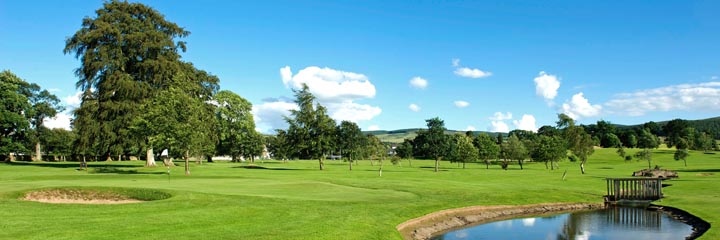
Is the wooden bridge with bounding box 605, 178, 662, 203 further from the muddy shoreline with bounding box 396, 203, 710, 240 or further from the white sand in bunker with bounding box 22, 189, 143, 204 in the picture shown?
the white sand in bunker with bounding box 22, 189, 143, 204

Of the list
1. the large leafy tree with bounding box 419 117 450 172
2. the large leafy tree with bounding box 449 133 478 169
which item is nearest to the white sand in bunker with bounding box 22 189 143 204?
the large leafy tree with bounding box 419 117 450 172

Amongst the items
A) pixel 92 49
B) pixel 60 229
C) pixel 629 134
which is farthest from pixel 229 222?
pixel 629 134

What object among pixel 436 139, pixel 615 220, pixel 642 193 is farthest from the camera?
pixel 436 139

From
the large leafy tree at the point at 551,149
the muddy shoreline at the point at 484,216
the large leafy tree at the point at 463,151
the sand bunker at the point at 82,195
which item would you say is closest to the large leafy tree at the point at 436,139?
the large leafy tree at the point at 463,151

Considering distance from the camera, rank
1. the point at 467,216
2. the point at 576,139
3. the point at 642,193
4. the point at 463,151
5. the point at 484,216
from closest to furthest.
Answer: the point at 467,216, the point at 484,216, the point at 642,193, the point at 576,139, the point at 463,151

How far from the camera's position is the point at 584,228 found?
29.5 meters

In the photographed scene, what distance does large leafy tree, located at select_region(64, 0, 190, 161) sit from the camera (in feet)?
207

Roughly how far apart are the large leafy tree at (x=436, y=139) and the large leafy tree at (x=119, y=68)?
46172mm

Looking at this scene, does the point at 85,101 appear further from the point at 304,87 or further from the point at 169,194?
the point at 169,194

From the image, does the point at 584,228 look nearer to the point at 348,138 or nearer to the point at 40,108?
the point at 348,138

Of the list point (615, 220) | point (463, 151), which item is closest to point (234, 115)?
point (463, 151)

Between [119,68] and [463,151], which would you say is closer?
[119,68]

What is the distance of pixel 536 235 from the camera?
27.4m

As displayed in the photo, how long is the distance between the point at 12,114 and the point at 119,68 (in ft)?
92.7
